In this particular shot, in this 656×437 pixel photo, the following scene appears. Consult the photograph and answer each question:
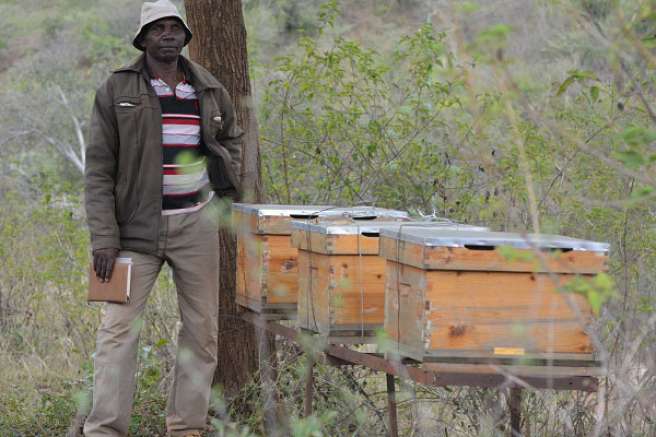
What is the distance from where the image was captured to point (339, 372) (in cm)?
745

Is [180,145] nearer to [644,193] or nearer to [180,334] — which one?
[180,334]

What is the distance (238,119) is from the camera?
740 centimetres

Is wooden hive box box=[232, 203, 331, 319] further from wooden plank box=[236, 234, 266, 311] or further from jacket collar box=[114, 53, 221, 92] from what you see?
jacket collar box=[114, 53, 221, 92]

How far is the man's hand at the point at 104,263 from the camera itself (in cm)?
599

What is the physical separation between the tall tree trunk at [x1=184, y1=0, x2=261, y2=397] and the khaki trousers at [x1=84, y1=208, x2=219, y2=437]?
0.86 m

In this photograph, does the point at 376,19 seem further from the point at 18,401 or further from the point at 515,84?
the point at 515,84

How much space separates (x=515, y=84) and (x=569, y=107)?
20.7ft

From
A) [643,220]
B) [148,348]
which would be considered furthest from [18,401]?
[643,220]

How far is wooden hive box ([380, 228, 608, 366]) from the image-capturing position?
4750 mm

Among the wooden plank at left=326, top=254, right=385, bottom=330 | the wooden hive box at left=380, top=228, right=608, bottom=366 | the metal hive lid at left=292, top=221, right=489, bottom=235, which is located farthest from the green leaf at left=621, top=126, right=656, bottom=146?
the wooden plank at left=326, top=254, right=385, bottom=330

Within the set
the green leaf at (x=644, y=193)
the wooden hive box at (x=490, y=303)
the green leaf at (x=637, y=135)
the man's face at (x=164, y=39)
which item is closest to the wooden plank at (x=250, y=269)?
the man's face at (x=164, y=39)

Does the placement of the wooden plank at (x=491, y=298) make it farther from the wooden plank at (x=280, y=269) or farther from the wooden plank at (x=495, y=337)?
the wooden plank at (x=280, y=269)

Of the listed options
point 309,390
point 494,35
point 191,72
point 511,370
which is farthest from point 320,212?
point 494,35

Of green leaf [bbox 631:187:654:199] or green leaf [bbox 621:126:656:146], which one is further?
green leaf [bbox 621:126:656:146]
